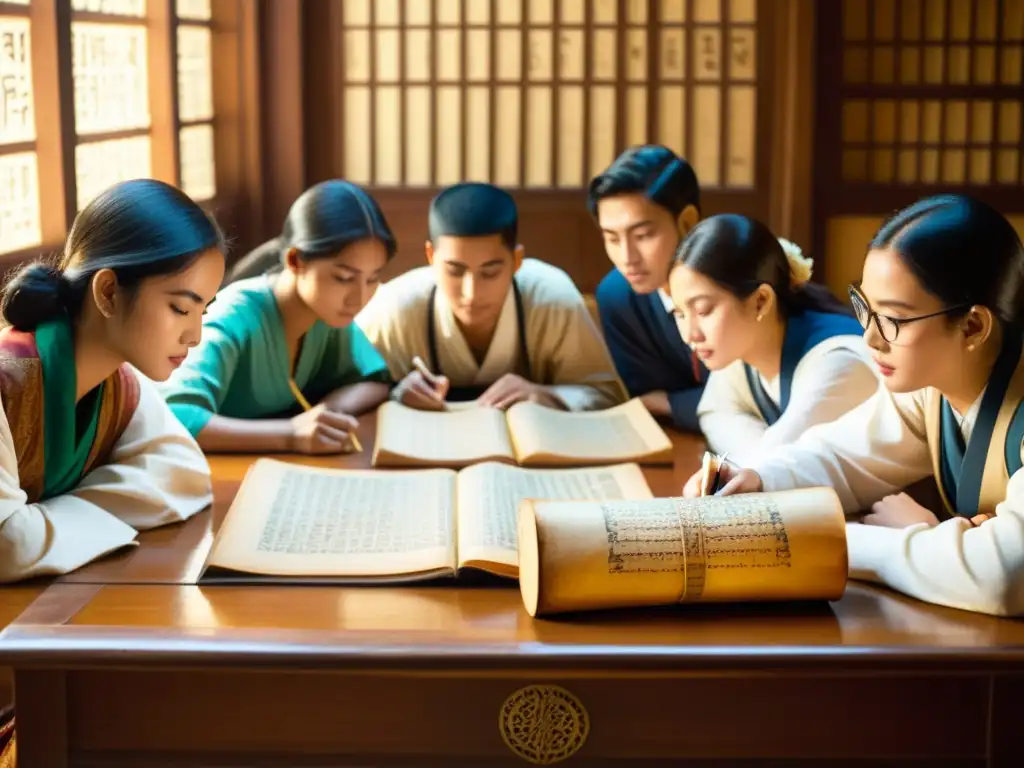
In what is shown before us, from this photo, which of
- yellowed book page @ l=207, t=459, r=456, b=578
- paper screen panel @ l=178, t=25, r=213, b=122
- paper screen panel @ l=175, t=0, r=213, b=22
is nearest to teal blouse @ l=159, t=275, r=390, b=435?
yellowed book page @ l=207, t=459, r=456, b=578

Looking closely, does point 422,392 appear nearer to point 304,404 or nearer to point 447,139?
point 304,404

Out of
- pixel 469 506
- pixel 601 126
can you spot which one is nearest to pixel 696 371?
pixel 469 506

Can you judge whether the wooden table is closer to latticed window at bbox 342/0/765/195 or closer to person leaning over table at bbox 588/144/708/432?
person leaning over table at bbox 588/144/708/432

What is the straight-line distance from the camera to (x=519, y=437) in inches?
91.5

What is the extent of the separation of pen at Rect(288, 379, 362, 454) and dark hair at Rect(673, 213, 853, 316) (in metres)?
0.63

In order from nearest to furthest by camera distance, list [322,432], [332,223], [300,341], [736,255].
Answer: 1. [736,255]
2. [322,432]
3. [332,223]
4. [300,341]

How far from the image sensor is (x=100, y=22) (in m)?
3.37

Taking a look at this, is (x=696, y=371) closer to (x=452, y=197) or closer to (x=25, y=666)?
(x=452, y=197)

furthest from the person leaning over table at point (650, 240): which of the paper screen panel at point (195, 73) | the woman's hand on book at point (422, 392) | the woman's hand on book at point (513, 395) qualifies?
the paper screen panel at point (195, 73)

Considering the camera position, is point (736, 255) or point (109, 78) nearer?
point (736, 255)

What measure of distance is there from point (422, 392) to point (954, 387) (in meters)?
1.19

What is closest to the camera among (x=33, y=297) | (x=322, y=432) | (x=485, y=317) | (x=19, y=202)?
(x=33, y=297)

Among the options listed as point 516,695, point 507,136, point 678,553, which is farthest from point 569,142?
point 516,695

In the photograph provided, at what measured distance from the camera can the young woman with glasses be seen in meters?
1.50
